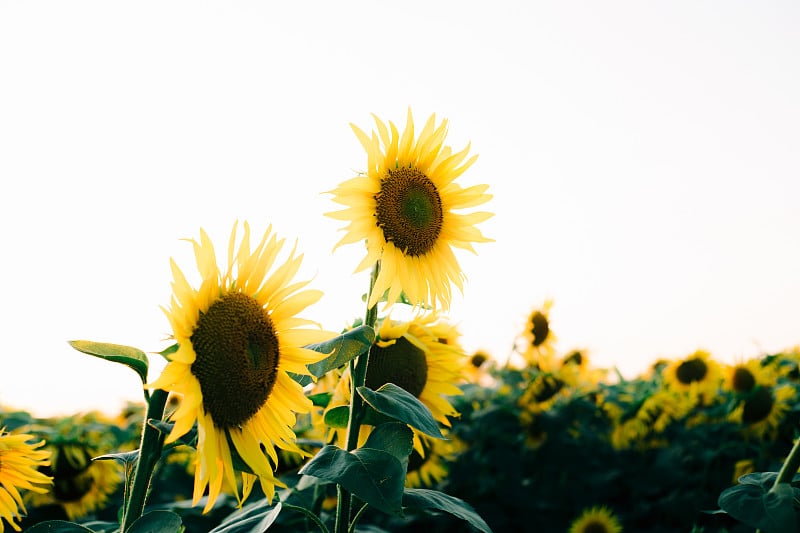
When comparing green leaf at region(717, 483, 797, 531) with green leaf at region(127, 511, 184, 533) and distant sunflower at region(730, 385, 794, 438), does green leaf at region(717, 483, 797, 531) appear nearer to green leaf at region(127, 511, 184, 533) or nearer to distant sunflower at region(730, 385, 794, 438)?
green leaf at region(127, 511, 184, 533)

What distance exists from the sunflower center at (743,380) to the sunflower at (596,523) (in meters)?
1.29

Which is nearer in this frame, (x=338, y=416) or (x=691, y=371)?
(x=338, y=416)

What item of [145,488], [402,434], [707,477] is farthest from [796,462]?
[707,477]

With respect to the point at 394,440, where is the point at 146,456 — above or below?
below

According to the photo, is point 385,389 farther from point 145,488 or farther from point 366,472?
point 145,488

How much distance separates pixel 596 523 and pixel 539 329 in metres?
1.56

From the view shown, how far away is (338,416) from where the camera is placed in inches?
78.3

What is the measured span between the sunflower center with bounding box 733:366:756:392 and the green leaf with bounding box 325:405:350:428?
3.67 m

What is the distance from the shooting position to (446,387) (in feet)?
8.80

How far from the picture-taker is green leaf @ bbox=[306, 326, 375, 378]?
1707 mm

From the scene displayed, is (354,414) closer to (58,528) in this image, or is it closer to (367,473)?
(367,473)

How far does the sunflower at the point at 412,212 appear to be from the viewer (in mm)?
2016

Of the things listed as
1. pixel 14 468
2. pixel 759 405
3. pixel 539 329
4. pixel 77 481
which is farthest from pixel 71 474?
pixel 759 405

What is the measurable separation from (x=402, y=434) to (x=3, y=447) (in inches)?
46.6
